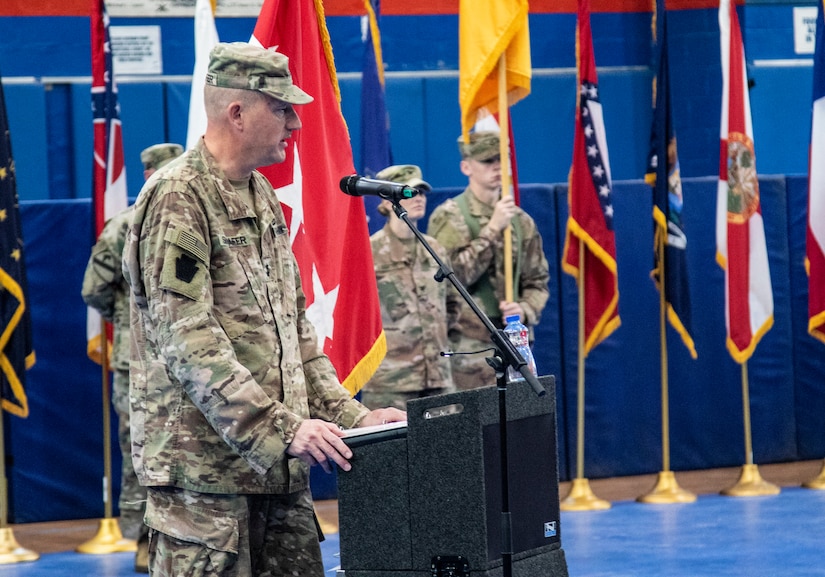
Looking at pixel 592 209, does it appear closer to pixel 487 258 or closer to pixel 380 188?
pixel 487 258

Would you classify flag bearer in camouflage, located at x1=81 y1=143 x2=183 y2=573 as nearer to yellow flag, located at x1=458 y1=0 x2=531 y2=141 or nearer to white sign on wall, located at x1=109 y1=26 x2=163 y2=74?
yellow flag, located at x1=458 y1=0 x2=531 y2=141

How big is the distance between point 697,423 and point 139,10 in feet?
17.7

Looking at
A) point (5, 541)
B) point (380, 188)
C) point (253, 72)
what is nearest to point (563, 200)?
point (5, 541)

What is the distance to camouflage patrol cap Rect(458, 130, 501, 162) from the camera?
6.58 m

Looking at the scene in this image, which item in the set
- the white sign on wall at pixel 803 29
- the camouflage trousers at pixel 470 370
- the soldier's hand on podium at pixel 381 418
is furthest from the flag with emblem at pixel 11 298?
the white sign on wall at pixel 803 29

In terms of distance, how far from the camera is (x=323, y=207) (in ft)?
15.1

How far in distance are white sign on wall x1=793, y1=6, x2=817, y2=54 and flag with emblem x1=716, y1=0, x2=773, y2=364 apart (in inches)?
145

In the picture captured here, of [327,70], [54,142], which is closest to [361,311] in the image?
[327,70]

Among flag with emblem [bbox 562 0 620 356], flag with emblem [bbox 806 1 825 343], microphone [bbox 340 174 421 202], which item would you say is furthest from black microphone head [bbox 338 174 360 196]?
flag with emblem [bbox 806 1 825 343]

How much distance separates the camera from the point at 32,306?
23.9 feet

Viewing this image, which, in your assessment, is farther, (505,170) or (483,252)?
(483,252)

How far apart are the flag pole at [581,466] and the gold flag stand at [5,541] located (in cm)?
307

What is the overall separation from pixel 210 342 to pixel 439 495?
1.89 ft

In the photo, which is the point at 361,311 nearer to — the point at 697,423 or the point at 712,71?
the point at 697,423
